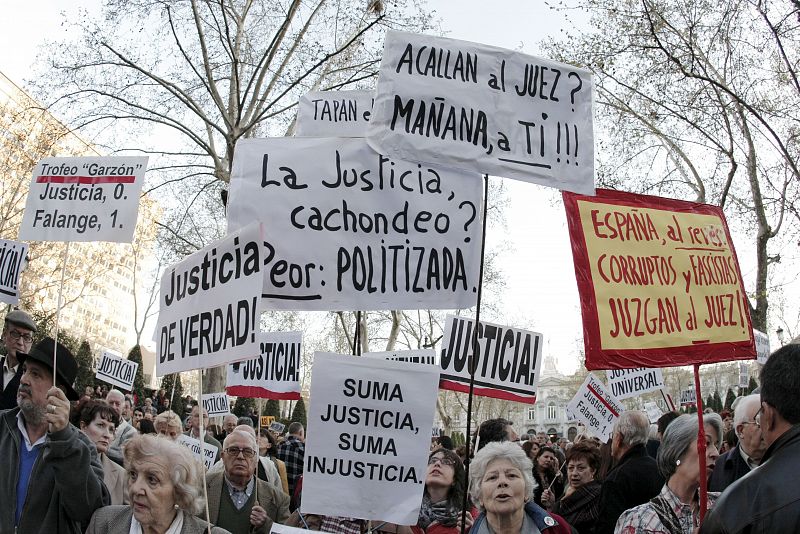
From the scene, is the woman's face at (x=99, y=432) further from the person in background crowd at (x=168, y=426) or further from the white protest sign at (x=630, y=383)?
the white protest sign at (x=630, y=383)

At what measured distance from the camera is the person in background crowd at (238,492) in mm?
5672

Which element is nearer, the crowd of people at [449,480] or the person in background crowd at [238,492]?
the crowd of people at [449,480]

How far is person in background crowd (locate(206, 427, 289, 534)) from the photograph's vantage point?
5672 mm

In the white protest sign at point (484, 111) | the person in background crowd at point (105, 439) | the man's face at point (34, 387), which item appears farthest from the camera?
the person in background crowd at point (105, 439)

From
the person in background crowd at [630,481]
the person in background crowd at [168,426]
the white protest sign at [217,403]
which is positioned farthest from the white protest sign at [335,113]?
the white protest sign at [217,403]

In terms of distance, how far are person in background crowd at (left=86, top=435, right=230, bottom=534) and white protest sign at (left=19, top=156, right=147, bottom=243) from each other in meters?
2.63

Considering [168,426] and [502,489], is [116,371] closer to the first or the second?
[168,426]

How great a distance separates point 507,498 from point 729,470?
2453 millimetres

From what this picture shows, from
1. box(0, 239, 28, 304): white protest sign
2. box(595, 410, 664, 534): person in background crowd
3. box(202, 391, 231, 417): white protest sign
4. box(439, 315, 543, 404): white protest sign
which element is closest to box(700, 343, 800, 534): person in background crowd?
box(595, 410, 664, 534): person in background crowd

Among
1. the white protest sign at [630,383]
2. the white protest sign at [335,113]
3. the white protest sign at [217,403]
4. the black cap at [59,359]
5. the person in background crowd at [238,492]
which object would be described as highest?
the white protest sign at [335,113]

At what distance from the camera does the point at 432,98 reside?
13.2ft

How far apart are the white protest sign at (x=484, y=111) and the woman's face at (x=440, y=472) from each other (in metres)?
2.22

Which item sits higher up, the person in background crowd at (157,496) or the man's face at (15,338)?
the man's face at (15,338)

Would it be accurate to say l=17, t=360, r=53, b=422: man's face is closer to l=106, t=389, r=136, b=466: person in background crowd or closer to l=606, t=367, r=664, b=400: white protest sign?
l=106, t=389, r=136, b=466: person in background crowd
